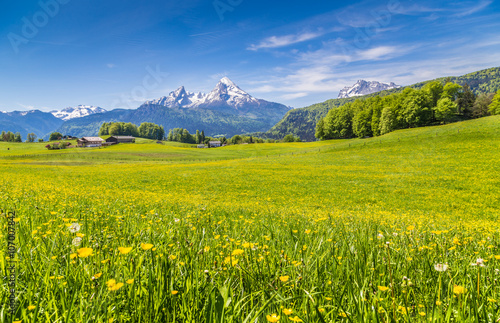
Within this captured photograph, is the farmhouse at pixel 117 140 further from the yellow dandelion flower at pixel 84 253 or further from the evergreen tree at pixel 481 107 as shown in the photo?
the evergreen tree at pixel 481 107

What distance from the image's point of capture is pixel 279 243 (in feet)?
11.8

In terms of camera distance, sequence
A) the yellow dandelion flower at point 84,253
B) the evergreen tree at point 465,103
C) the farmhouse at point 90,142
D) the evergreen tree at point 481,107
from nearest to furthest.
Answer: the yellow dandelion flower at point 84,253 < the evergreen tree at point 481,107 < the evergreen tree at point 465,103 < the farmhouse at point 90,142

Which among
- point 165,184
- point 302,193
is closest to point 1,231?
point 302,193

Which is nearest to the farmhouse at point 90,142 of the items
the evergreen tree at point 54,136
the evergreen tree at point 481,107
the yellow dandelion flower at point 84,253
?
the evergreen tree at point 54,136

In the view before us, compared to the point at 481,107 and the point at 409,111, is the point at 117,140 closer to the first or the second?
the point at 409,111

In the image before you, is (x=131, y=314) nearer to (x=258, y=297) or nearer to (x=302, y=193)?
(x=258, y=297)

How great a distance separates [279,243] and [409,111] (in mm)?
99212

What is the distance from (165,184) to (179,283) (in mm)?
28859

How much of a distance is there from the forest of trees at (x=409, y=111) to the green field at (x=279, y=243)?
28888 mm

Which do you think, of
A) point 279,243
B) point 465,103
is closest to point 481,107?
point 465,103

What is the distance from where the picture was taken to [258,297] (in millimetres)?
1895

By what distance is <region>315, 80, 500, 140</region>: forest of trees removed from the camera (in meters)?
82.4

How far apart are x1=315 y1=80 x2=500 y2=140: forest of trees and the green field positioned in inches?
1137

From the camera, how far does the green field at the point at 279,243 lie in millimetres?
1574
